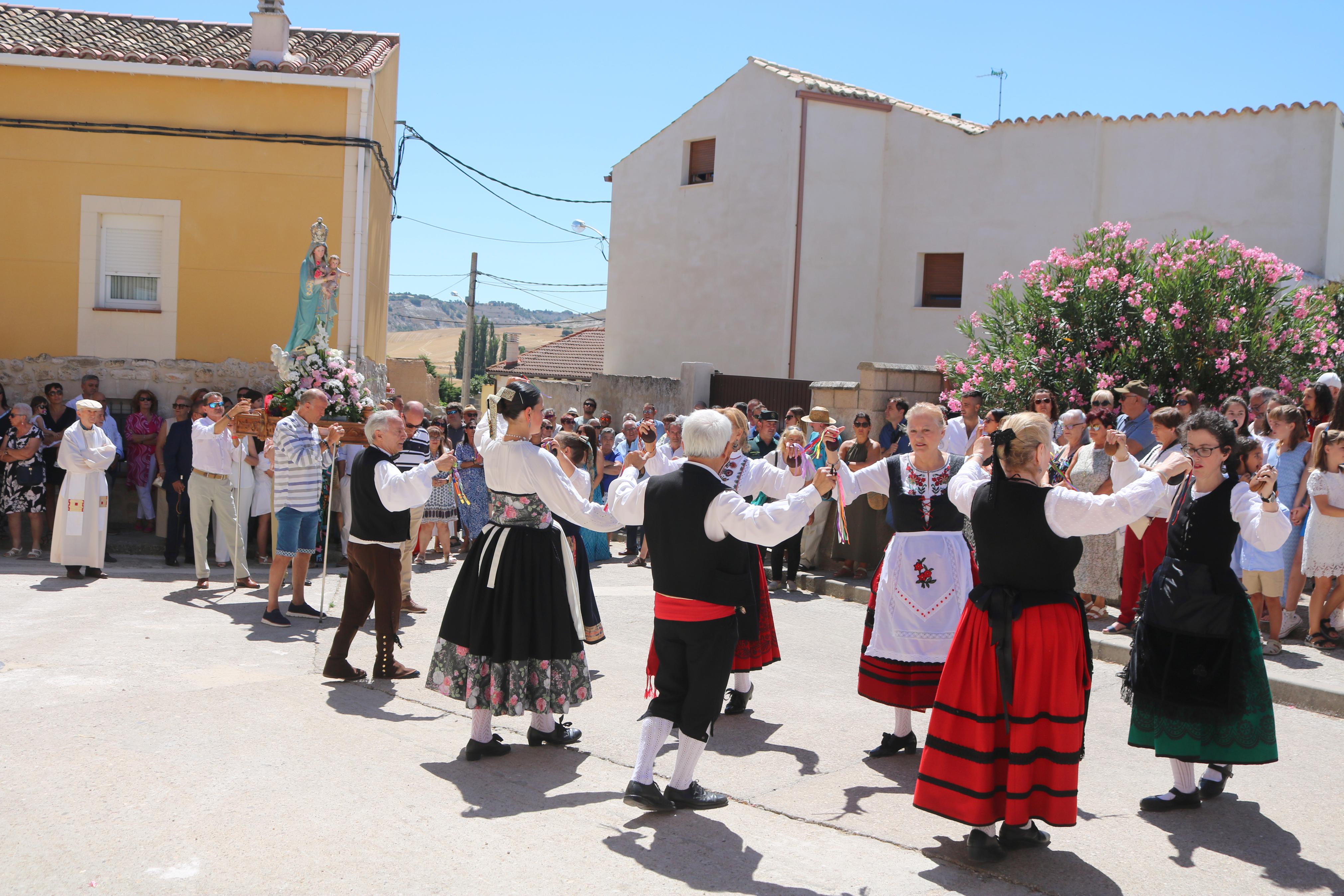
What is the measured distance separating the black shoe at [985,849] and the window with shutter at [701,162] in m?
18.9

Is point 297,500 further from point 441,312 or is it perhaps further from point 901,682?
point 441,312

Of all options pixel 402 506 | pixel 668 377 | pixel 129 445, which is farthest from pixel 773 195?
pixel 402 506

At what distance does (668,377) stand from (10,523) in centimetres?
1145

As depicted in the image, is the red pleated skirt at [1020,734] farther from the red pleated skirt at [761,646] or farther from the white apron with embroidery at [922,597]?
the red pleated skirt at [761,646]

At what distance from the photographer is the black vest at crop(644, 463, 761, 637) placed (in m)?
4.67

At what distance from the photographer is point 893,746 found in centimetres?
571

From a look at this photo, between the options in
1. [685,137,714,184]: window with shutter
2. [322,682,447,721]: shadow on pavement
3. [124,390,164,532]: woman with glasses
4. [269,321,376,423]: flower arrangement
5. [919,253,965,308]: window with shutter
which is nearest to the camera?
[322,682,447,721]: shadow on pavement

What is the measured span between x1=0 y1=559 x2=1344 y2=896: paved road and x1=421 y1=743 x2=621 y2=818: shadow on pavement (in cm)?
2

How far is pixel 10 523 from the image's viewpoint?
11547 mm

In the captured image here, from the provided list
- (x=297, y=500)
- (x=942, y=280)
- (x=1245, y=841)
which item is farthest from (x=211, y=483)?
(x=942, y=280)

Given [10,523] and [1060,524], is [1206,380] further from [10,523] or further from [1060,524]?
[10,523]

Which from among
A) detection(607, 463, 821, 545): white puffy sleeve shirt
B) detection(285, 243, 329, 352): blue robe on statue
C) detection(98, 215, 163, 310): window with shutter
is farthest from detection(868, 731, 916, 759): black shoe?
detection(98, 215, 163, 310): window with shutter

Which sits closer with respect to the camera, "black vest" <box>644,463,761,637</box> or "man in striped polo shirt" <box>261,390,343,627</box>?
"black vest" <box>644,463,761,637</box>

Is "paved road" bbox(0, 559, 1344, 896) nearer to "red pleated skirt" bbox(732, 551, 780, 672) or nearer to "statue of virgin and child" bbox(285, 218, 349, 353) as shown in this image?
"red pleated skirt" bbox(732, 551, 780, 672)
